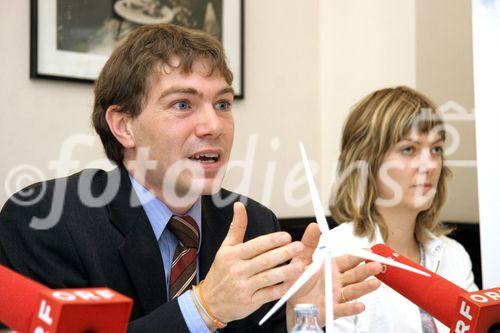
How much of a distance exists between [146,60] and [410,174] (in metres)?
1.31

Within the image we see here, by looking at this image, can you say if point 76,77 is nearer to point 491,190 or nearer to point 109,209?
point 109,209

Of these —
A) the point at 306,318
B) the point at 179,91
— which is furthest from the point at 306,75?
the point at 306,318

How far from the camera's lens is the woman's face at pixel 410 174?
2.75m

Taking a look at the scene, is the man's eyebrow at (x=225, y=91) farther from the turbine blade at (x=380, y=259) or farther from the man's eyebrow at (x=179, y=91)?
the turbine blade at (x=380, y=259)

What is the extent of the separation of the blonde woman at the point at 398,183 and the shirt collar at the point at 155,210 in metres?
0.94

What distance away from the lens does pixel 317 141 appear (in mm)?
4141

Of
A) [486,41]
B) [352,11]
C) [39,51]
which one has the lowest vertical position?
[486,41]

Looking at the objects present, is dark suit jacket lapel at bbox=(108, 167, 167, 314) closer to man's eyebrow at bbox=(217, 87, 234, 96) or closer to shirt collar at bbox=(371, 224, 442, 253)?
man's eyebrow at bbox=(217, 87, 234, 96)

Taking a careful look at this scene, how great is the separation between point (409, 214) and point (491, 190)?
1197 mm

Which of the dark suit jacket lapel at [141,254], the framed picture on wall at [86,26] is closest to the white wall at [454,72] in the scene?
the framed picture on wall at [86,26]

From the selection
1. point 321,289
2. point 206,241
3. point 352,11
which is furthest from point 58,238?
point 352,11

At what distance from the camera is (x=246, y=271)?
1405 mm

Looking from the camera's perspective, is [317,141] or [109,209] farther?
[317,141]

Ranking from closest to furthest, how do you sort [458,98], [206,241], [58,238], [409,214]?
[58,238]
[206,241]
[409,214]
[458,98]
